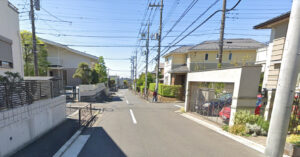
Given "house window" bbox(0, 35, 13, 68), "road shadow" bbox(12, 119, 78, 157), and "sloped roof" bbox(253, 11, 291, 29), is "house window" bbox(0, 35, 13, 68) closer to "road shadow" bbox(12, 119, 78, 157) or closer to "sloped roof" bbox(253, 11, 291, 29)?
"road shadow" bbox(12, 119, 78, 157)

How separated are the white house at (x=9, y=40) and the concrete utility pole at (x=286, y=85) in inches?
425

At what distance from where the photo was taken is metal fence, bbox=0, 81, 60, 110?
2973 mm

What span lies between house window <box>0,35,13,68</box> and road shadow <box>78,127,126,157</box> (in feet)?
20.0

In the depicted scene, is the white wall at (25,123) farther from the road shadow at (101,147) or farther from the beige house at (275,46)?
the beige house at (275,46)

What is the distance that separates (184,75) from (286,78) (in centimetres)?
1292

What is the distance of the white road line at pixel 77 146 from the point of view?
9.59ft

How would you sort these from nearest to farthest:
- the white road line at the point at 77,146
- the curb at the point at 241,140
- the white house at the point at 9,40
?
the white road line at the point at 77,146 → the curb at the point at 241,140 → the white house at the point at 9,40

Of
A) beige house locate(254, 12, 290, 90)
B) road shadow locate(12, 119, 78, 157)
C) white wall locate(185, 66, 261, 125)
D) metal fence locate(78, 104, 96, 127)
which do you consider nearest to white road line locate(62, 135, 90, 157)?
road shadow locate(12, 119, 78, 157)

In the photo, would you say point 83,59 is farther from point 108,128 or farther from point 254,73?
point 254,73

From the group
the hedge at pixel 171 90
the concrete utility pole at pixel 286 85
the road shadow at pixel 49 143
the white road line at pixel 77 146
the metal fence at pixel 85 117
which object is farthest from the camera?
the hedge at pixel 171 90

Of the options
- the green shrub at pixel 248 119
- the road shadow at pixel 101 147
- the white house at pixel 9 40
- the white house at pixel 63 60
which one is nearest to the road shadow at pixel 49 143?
the road shadow at pixel 101 147

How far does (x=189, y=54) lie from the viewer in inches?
577

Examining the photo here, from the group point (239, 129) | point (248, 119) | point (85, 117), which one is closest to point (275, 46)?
point (248, 119)

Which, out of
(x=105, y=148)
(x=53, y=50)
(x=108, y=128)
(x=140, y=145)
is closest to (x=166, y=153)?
(x=140, y=145)
